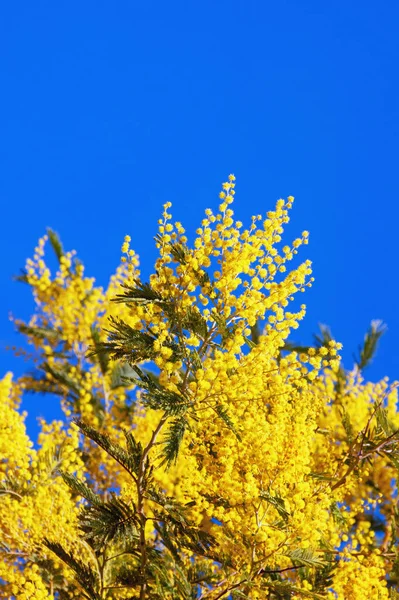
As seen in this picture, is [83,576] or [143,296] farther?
[83,576]

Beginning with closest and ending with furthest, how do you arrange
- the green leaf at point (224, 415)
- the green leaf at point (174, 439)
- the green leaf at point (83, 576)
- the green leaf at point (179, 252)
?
the green leaf at point (174, 439) < the green leaf at point (224, 415) < the green leaf at point (179, 252) < the green leaf at point (83, 576)

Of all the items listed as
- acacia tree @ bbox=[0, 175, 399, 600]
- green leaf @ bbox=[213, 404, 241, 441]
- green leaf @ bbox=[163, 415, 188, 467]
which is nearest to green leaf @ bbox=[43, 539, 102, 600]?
acacia tree @ bbox=[0, 175, 399, 600]

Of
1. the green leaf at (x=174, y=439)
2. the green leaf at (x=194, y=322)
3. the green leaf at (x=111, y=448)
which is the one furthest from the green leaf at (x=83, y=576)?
the green leaf at (x=194, y=322)

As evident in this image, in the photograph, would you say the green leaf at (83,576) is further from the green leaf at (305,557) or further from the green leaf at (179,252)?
the green leaf at (179,252)

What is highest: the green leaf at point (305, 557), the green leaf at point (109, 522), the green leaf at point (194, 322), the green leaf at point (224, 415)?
the green leaf at point (194, 322)

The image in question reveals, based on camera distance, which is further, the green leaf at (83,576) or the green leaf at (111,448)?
the green leaf at (83,576)

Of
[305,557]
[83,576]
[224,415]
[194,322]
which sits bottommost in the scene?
[83,576]

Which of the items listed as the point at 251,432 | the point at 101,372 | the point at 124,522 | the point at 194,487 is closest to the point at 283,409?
the point at 251,432

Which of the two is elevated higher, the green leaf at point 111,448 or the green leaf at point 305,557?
the green leaf at point 111,448

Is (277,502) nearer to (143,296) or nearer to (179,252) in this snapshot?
(143,296)

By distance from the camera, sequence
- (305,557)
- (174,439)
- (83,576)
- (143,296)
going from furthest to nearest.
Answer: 1. (305,557)
2. (83,576)
3. (143,296)
4. (174,439)

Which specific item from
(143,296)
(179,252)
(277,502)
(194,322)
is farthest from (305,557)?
(179,252)

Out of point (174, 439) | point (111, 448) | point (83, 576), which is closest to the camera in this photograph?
point (174, 439)

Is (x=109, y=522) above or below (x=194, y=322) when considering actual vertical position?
below
